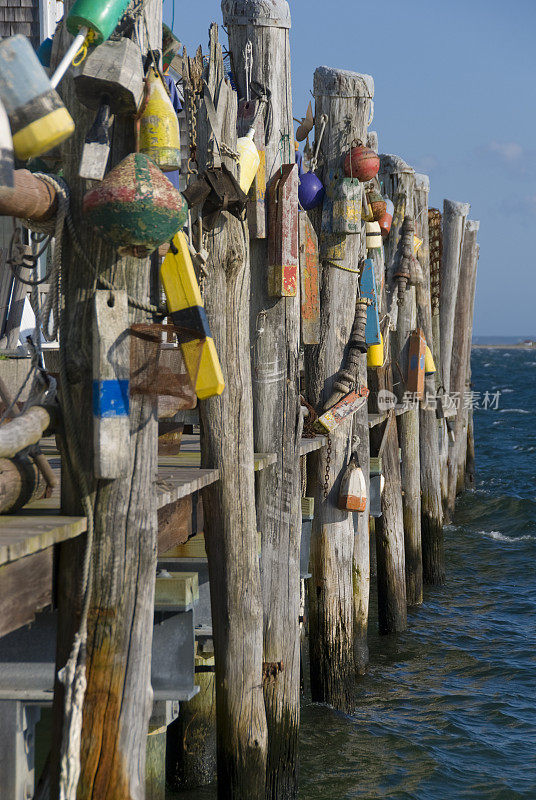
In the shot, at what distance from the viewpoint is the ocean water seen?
594 centimetres

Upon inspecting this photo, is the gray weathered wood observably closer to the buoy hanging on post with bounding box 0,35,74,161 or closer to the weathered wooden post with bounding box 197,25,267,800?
the buoy hanging on post with bounding box 0,35,74,161

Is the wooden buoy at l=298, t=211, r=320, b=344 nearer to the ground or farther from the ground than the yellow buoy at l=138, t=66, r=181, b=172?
nearer to the ground

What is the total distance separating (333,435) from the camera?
6.54m

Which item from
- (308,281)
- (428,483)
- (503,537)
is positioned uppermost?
(308,281)

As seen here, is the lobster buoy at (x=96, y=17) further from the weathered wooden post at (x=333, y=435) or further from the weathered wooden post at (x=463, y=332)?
the weathered wooden post at (x=463, y=332)

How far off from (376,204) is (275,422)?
3151 millimetres

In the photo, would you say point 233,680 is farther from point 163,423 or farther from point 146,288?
point 146,288

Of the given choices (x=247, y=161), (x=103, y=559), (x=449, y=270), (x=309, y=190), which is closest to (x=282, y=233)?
(x=247, y=161)

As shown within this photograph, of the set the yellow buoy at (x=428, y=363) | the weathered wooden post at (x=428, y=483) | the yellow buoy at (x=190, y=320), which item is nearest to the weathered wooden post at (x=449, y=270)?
the weathered wooden post at (x=428, y=483)

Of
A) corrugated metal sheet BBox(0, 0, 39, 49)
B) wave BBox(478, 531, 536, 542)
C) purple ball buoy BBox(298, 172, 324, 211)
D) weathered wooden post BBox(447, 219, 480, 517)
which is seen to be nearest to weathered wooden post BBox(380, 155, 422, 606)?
purple ball buoy BBox(298, 172, 324, 211)

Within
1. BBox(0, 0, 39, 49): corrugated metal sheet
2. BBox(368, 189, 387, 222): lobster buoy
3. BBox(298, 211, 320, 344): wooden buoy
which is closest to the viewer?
BBox(298, 211, 320, 344): wooden buoy

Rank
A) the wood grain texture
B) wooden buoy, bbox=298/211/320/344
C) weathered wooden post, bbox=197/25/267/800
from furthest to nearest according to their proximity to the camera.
A: 1. wooden buoy, bbox=298/211/320/344
2. weathered wooden post, bbox=197/25/267/800
3. the wood grain texture

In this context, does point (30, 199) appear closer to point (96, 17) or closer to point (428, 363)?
point (96, 17)

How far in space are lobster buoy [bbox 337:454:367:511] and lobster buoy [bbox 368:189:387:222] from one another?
7.33 ft
